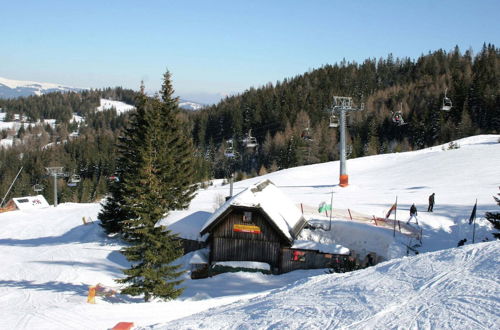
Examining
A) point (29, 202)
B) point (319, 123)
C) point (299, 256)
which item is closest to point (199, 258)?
point (299, 256)

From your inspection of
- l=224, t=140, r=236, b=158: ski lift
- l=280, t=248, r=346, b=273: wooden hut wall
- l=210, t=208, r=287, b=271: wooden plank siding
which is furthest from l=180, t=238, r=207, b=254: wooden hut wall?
l=224, t=140, r=236, b=158: ski lift

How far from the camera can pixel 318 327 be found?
768cm

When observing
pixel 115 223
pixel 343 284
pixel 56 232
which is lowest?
pixel 56 232

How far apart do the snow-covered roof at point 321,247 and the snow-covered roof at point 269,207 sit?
→ 52 cm

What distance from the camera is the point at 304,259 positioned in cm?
2056

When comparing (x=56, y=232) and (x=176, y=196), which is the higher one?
(x=176, y=196)

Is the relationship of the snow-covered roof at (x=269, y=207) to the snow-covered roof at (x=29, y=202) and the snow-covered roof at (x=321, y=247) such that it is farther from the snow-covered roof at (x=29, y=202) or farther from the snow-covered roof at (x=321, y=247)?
the snow-covered roof at (x=29, y=202)

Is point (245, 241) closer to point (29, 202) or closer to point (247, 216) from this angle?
point (247, 216)

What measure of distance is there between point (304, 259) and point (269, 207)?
9.94ft

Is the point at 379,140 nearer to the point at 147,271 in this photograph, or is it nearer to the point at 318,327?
the point at 147,271

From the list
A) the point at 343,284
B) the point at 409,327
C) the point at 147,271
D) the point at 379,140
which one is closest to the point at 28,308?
the point at 147,271

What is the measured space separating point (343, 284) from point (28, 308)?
1116cm

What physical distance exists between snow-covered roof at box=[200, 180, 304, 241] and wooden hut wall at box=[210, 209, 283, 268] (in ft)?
1.46

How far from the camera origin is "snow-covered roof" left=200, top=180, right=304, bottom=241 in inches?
821
